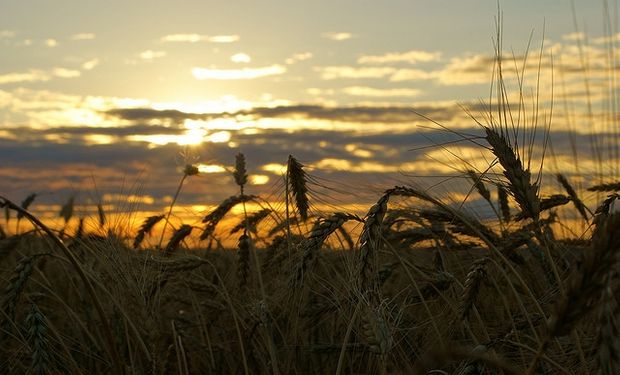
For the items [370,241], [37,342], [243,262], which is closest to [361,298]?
[370,241]

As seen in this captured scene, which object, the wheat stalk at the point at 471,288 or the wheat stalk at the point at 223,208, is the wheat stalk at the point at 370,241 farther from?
the wheat stalk at the point at 223,208

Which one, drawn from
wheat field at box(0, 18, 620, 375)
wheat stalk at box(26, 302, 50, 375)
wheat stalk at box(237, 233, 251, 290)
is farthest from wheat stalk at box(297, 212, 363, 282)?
wheat stalk at box(237, 233, 251, 290)

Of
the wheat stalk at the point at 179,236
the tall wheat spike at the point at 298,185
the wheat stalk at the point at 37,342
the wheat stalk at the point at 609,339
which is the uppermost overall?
the tall wheat spike at the point at 298,185

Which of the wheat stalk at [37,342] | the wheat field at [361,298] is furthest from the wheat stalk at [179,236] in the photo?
the wheat stalk at [37,342]

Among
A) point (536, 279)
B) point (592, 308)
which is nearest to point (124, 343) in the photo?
point (536, 279)

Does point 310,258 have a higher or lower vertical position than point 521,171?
lower

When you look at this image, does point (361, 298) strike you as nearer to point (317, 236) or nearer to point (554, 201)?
point (317, 236)

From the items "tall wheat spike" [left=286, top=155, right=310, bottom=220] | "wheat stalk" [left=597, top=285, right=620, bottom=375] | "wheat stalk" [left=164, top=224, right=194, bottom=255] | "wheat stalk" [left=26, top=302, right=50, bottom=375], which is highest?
"tall wheat spike" [left=286, top=155, right=310, bottom=220]

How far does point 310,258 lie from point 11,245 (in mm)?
3002

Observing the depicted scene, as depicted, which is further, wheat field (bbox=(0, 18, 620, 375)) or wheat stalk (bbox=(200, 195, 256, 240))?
wheat stalk (bbox=(200, 195, 256, 240))

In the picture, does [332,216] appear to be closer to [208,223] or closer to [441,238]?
[441,238]

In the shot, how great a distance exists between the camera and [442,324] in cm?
413

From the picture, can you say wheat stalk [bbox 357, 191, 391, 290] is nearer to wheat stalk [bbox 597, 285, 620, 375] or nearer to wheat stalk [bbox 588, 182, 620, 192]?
wheat stalk [bbox 597, 285, 620, 375]

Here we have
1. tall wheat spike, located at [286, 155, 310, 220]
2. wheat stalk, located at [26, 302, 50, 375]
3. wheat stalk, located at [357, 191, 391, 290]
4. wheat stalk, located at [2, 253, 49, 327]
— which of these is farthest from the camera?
tall wheat spike, located at [286, 155, 310, 220]
